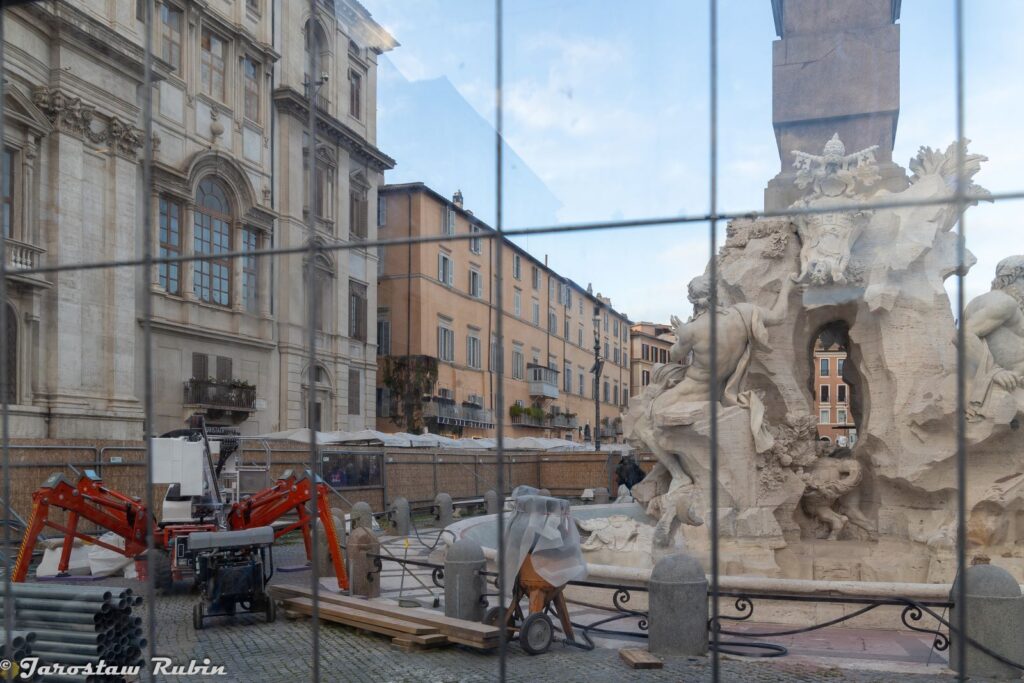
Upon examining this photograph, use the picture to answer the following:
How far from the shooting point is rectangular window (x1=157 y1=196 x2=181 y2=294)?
5934mm

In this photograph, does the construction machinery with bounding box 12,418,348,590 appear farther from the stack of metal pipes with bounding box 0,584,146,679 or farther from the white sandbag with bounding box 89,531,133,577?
the stack of metal pipes with bounding box 0,584,146,679

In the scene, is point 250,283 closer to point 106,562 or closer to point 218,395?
point 218,395

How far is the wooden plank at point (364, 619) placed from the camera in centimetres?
787

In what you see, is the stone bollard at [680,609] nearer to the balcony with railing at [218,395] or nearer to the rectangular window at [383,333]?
the rectangular window at [383,333]

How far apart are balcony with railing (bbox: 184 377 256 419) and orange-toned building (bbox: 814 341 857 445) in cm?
729

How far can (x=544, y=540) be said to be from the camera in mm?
7203

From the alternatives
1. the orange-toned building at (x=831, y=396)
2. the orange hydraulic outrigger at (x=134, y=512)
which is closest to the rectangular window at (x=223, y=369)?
the orange hydraulic outrigger at (x=134, y=512)

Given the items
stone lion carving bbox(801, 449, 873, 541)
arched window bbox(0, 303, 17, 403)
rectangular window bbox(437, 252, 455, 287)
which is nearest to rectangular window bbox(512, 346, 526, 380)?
rectangular window bbox(437, 252, 455, 287)

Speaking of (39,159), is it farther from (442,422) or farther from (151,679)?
(151,679)

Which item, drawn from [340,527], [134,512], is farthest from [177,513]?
[340,527]

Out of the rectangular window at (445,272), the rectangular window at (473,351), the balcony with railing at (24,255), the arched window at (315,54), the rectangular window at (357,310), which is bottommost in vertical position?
the rectangular window at (473,351)

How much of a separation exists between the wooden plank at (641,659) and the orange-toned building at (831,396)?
5652 millimetres

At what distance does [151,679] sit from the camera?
16.5ft

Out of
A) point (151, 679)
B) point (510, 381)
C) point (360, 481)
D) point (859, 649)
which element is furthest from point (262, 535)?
point (360, 481)
